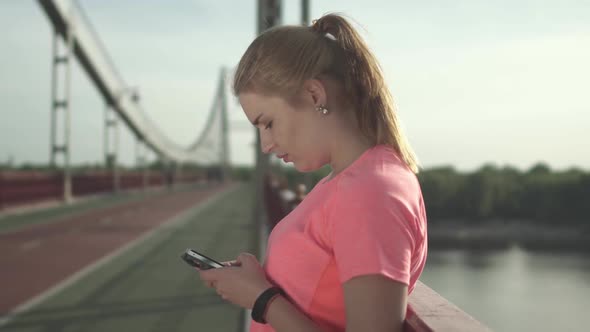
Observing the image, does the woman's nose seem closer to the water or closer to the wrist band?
the wrist band

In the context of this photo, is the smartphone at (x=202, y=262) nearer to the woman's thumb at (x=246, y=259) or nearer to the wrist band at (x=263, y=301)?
the woman's thumb at (x=246, y=259)

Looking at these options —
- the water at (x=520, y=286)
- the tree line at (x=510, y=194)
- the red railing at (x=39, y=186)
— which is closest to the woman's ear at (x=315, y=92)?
the red railing at (x=39, y=186)

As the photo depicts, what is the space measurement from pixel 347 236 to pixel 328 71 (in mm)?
336

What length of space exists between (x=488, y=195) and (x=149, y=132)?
3205cm

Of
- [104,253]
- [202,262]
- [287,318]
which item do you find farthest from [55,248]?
[287,318]

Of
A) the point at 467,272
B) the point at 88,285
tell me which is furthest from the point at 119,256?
the point at 467,272

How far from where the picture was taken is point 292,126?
1182 mm

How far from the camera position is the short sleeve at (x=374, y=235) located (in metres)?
0.93

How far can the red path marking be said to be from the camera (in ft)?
34.1

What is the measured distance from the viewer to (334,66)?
1.17 m

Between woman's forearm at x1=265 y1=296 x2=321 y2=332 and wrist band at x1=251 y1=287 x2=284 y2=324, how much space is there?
0.05 feet

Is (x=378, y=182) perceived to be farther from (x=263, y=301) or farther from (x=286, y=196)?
(x=286, y=196)

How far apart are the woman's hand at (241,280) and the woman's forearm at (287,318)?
5 centimetres

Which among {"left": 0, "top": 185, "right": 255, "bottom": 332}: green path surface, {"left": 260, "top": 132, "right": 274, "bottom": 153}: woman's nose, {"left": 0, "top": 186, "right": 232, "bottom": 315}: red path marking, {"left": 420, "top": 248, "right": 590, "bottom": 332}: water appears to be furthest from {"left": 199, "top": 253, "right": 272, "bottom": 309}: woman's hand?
{"left": 420, "top": 248, "right": 590, "bottom": 332}: water
